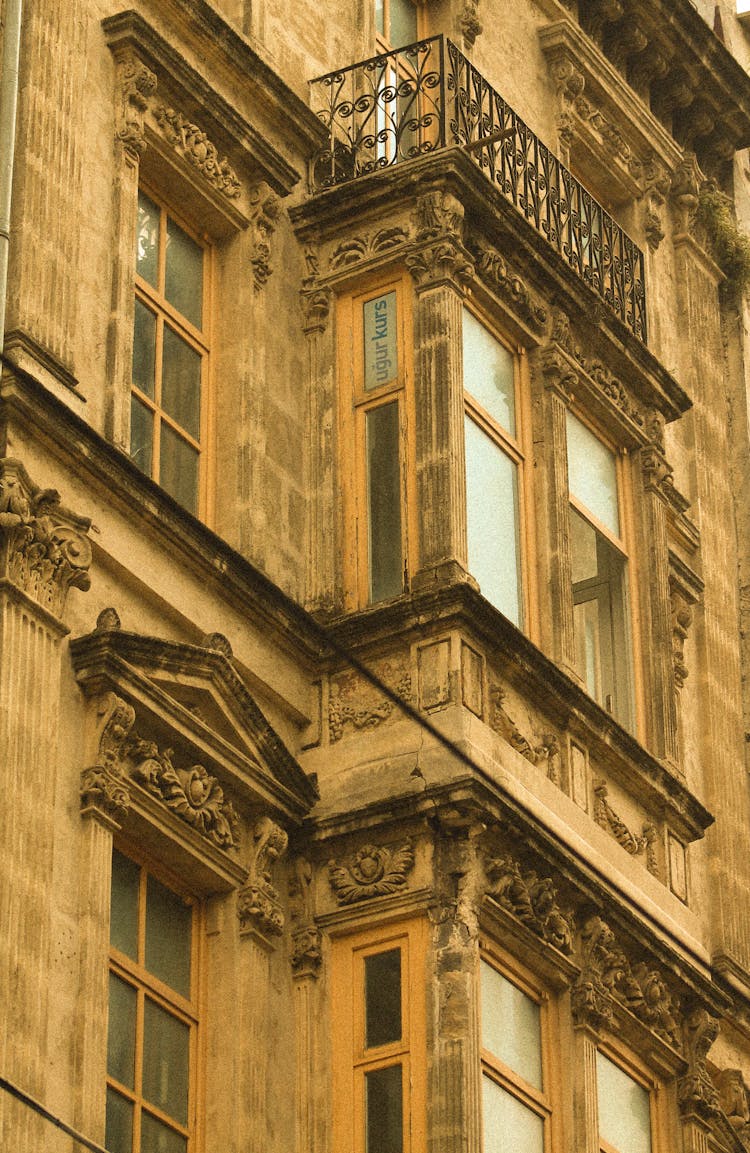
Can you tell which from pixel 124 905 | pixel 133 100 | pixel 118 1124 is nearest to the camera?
pixel 118 1124

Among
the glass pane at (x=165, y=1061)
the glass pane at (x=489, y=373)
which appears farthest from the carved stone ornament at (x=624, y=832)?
the glass pane at (x=165, y=1061)

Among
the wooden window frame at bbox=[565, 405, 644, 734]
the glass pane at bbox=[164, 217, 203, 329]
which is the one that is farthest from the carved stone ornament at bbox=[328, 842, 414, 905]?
the glass pane at bbox=[164, 217, 203, 329]

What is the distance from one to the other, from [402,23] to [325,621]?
21.4 ft

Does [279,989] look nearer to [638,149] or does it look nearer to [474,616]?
[474,616]

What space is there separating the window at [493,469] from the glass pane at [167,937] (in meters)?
2.99

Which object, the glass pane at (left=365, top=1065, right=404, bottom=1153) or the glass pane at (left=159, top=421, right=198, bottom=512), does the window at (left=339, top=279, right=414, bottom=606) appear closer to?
the glass pane at (left=159, top=421, right=198, bottom=512)

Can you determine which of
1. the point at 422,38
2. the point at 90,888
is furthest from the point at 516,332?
the point at 90,888

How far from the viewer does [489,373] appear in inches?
777

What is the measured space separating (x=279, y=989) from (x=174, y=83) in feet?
18.8

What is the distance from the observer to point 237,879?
17.2 metres

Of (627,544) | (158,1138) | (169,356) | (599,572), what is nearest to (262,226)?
(169,356)

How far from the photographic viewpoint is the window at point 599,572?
20.3 metres

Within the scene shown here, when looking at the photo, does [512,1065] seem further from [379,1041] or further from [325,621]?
[325,621]

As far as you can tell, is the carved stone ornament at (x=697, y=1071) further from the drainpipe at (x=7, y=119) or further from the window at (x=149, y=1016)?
the drainpipe at (x=7, y=119)
